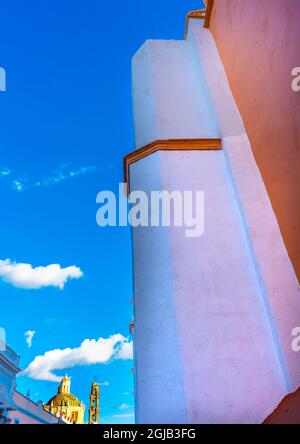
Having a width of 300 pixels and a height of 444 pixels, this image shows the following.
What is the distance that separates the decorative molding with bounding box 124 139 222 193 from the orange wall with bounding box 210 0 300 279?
23.8 inches

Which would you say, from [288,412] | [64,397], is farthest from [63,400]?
[288,412]

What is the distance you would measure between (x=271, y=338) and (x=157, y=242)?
1.76 meters

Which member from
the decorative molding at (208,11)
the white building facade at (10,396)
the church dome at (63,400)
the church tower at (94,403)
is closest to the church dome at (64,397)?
the church dome at (63,400)

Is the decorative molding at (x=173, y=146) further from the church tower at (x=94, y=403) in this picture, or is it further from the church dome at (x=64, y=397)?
the church tower at (x=94, y=403)

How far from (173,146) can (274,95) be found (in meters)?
1.71

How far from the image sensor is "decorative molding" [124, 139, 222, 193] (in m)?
5.11

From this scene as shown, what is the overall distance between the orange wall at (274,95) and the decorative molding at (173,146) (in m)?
0.60

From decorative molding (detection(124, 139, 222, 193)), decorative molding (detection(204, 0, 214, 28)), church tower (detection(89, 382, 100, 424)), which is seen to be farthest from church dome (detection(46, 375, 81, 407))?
decorative molding (detection(204, 0, 214, 28))

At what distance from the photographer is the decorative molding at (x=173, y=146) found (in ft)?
16.8

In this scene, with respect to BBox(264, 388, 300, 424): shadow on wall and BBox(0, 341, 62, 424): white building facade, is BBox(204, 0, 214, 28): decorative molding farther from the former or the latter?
BBox(0, 341, 62, 424): white building facade

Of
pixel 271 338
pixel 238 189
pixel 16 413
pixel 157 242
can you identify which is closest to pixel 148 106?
pixel 238 189

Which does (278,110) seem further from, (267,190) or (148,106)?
(148,106)

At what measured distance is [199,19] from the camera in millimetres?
7234
